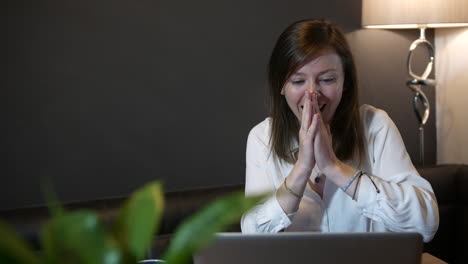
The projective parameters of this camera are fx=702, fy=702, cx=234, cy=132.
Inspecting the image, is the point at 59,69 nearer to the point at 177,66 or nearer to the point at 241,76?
the point at 177,66

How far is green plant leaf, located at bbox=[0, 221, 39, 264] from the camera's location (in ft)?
1.54

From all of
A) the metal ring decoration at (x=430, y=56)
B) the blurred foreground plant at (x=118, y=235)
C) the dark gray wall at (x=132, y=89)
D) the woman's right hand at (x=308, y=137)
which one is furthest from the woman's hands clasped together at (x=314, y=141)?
the blurred foreground plant at (x=118, y=235)

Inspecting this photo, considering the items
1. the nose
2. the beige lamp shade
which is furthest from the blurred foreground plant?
the beige lamp shade

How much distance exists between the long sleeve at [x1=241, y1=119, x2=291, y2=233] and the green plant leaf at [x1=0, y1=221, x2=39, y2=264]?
1.49m

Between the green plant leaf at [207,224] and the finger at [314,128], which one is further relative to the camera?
the finger at [314,128]

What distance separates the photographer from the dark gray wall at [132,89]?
256 cm

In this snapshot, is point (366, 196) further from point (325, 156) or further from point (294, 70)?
point (294, 70)

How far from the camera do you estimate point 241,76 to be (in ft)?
9.77

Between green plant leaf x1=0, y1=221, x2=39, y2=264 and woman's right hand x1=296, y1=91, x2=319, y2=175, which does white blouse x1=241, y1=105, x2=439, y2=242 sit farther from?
green plant leaf x1=0, y1=221, x2=39, y2=264

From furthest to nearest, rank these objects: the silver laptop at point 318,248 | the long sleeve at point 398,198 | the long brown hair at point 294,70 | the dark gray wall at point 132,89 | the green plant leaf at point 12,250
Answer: the dark gray wall at point 132,89 → the long brown hair at point 294,70 → the long sleeve at point 398,198 → the silver laptop at point 318,248 → the green plant leaf at point 12,250

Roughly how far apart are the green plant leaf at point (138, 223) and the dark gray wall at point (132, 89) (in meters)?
2.12

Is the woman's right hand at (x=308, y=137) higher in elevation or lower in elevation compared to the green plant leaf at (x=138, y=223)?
lower

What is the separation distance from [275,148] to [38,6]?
1046 mm

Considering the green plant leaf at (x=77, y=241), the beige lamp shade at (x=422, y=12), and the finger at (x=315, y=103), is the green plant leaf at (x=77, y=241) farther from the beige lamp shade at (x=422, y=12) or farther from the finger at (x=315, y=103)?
the beige lamp shade at (x=422, y=12)
